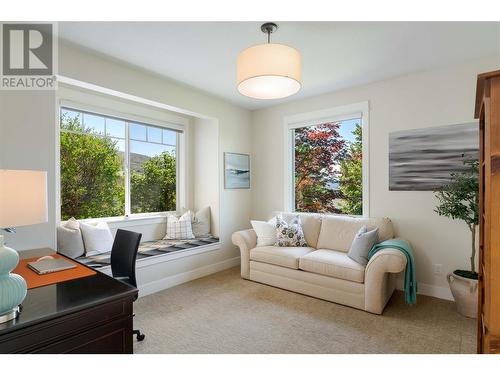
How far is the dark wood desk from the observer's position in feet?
3.55

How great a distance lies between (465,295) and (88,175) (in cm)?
445

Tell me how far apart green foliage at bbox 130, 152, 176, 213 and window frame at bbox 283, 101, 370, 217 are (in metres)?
1.87

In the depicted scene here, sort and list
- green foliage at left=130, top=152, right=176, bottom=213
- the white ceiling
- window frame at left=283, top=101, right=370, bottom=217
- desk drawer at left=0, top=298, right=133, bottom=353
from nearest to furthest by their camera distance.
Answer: desk drawer at left=0, top=298, right=133, bottom=353 < the white ceiling < window frame at left=283, top=101, right=370, bottom=217 < green foliage at left=130, top=152, right=176, bottom=213

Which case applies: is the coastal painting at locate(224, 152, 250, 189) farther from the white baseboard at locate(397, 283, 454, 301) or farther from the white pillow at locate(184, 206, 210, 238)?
the white baseboard at locate(397, 283, 454, 301)

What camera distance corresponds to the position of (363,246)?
293cm

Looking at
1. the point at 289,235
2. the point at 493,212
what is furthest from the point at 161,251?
the point at 493,212

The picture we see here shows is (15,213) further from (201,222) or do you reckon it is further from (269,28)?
(201,222)

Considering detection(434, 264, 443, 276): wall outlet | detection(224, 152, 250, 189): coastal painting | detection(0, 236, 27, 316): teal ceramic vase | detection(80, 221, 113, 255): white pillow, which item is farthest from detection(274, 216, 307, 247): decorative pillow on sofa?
detection(0, 236, 27, 316): teal ceramic vase

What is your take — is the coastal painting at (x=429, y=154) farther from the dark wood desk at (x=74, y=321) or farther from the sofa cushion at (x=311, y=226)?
the dark wood desk at (x=74, y=321)

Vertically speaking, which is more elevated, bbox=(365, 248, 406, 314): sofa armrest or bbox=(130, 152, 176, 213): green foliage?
bbox=(130, 152, 176, 213): green foliage

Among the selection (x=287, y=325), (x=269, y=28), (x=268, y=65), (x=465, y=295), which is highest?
(x=269, y=28)

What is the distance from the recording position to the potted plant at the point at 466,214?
2.56 meters
